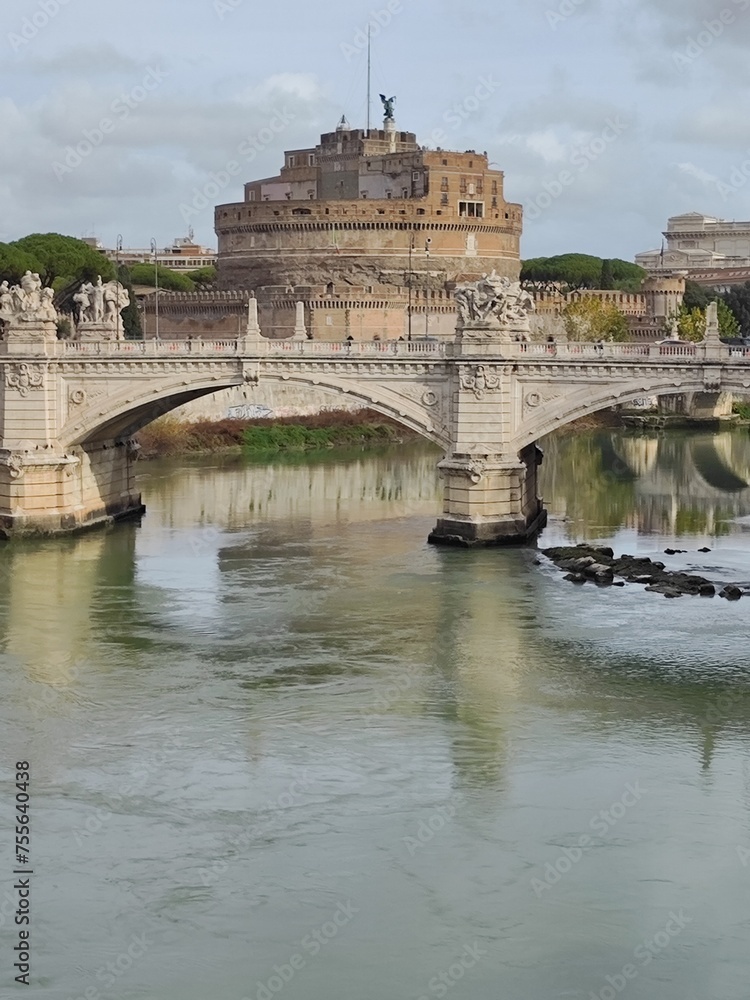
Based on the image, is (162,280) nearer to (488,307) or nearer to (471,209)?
(471,209)

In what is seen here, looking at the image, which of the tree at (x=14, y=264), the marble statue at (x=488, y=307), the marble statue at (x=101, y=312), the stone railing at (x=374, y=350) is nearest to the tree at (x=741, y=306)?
the tree at (x=14, y=264)

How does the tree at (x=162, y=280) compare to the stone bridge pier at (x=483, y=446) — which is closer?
the stone bridge pier at (x=483, y=446)

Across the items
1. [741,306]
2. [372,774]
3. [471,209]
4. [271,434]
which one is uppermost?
[471,209]

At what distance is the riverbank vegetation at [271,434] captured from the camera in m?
52.8

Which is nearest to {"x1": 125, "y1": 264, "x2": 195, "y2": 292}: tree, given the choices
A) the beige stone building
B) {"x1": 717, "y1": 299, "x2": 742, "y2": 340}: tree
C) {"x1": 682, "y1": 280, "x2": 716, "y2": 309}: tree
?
the beige stone building

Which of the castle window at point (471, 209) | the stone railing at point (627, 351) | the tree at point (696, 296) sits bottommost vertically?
the stone railing at point (627, 351)

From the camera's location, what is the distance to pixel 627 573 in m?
31.4

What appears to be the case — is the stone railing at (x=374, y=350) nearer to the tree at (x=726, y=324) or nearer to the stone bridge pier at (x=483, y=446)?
the stone bridge pier at (x=483, y=446)

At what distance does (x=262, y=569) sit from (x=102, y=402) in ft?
21.0

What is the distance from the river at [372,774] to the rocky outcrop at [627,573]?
617 millimetres

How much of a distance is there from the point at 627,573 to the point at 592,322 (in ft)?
142

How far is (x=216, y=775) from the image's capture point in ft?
65.1

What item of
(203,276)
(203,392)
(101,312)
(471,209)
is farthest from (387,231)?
(203,392)

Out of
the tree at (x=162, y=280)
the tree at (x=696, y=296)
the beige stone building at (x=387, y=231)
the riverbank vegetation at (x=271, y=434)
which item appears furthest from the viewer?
the tree at (x=162, y=280)
